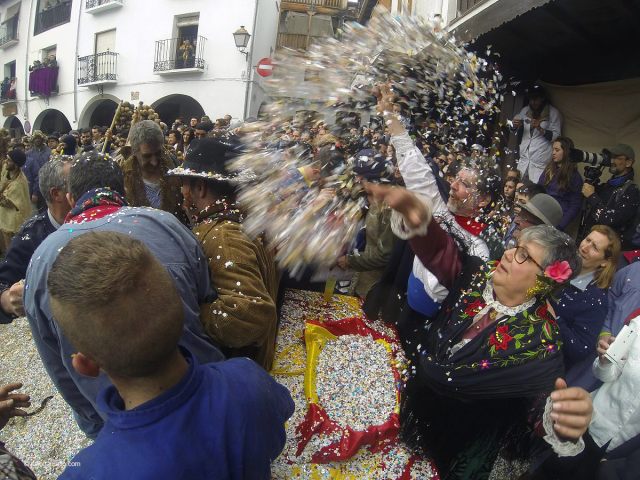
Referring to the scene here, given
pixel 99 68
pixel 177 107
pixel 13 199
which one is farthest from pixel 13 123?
pixel 13 199

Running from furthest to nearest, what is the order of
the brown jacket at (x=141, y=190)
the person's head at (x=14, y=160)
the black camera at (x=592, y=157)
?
the person's head at (x=14, y=160), the black camera at (x=592, y=157), the brown jacket at (x=141, y=190)

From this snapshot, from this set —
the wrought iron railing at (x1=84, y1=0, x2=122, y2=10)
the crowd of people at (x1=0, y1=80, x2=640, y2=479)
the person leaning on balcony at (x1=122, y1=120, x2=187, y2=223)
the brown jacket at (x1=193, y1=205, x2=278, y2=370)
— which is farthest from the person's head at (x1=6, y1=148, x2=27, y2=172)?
the wrought iron railing at (x1=84, y1=0, x2=122, y2=10)

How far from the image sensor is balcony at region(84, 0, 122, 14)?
1731cm

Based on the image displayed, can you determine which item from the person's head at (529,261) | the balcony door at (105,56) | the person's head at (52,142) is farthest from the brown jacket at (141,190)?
the balcony door at (105,56)

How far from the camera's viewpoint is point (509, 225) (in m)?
2.75

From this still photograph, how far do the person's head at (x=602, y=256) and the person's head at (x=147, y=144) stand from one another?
9.65ft

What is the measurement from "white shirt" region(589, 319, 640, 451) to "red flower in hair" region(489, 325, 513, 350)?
0.54m

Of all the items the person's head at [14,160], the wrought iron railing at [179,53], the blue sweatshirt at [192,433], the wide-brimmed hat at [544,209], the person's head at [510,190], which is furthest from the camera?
the wrought iron railing at [179,53]

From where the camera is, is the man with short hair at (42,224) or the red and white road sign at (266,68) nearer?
the red and white road sign at (266,68)

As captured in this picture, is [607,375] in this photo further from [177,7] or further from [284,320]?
[177,7]

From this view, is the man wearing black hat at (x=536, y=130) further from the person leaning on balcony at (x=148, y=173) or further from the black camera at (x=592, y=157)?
the person leaning on balcony at (x=148, y=173)

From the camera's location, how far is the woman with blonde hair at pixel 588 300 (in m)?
2.23

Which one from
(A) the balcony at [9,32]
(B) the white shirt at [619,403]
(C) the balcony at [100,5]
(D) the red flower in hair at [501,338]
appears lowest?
(B) the white shirt at [619,403]

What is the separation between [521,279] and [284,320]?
1428 mm
